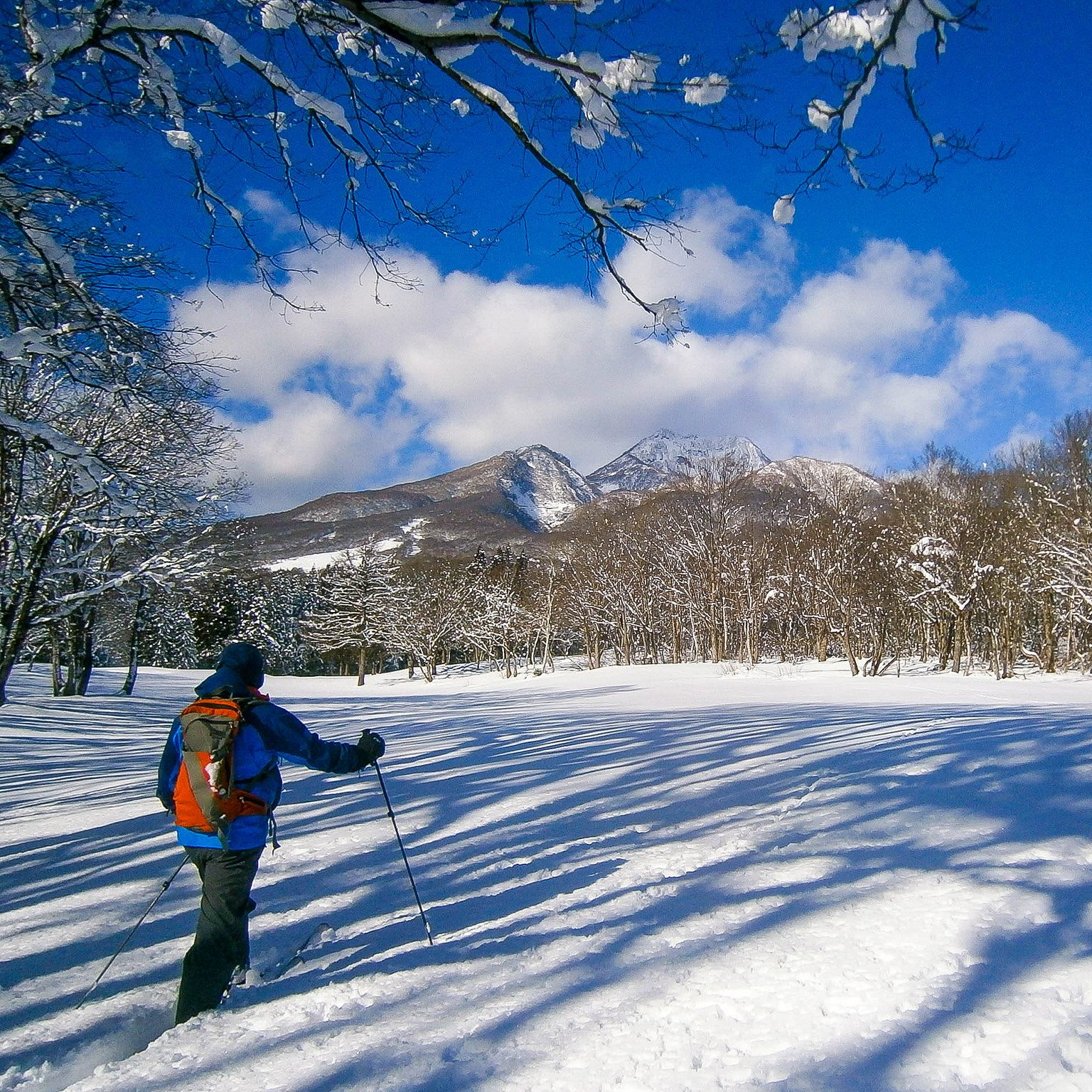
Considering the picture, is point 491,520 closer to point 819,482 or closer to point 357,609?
point 357,609

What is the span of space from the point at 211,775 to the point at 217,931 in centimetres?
68

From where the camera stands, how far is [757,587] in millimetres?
34812

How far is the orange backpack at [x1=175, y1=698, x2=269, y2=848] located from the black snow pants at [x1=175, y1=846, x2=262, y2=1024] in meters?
0.13

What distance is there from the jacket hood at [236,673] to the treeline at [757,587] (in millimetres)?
16284

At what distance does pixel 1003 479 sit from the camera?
103 ft

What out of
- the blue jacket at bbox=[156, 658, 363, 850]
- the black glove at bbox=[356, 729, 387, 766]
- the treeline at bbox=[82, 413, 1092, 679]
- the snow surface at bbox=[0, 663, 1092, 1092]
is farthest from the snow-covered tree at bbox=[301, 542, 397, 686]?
the blue jacket at bbox=[156, 658, 363, 850]

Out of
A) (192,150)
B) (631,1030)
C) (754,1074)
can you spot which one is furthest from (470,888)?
(192,150)

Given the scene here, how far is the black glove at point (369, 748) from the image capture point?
3490mm

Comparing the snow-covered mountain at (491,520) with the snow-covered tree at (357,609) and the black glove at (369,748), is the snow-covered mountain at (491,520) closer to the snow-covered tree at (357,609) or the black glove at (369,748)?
the snow-covered tree at (357,609)

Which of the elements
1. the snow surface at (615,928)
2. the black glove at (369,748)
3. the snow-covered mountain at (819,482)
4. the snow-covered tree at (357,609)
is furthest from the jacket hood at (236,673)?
the snow-covered tree at (357,609)

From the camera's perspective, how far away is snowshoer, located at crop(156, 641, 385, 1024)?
2980 mm

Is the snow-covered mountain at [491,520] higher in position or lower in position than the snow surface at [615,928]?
higher

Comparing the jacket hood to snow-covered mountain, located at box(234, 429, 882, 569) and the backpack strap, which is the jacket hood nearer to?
the backpack strap

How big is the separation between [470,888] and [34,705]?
17058 mm
